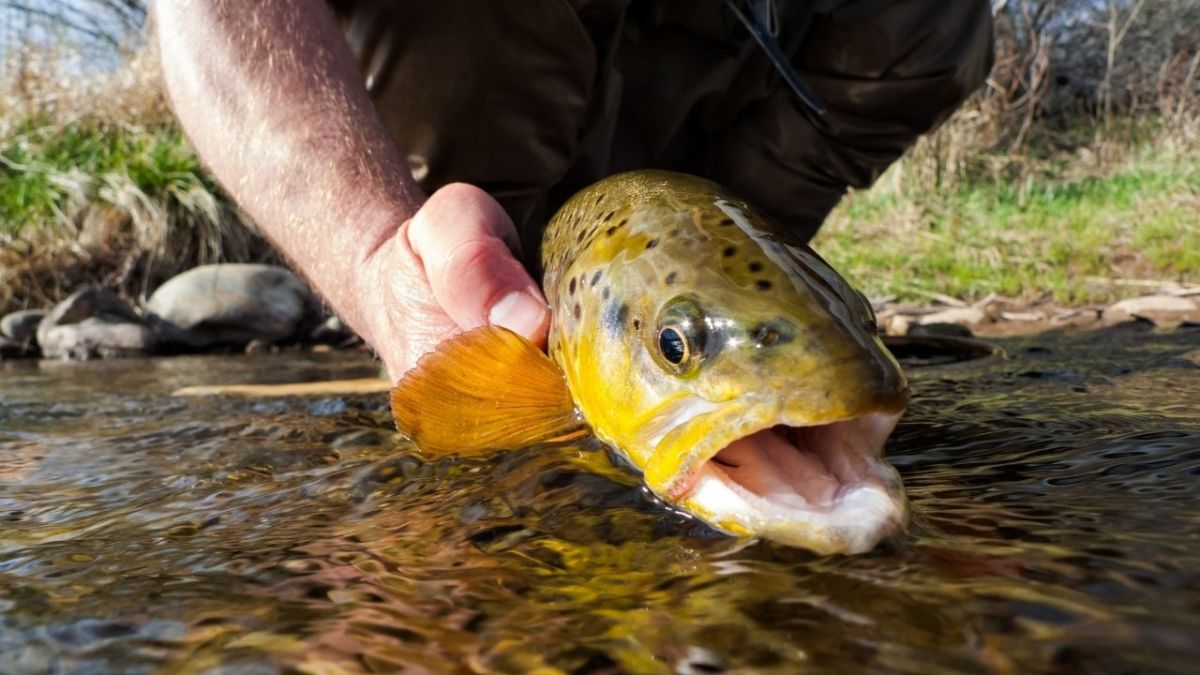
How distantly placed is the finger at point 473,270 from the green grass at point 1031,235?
14.2 ft

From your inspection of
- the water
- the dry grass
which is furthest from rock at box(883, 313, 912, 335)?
the dry grass

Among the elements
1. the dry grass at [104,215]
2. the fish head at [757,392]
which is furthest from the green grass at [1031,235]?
the dry grass at [104,215]

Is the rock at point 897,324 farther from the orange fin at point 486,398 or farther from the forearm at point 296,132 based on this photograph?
the orange fin at point 486,398

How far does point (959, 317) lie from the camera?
5031 mm

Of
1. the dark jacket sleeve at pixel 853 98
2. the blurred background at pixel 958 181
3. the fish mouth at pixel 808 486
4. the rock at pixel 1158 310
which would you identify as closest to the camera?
the fish mouth at pixel 808 486

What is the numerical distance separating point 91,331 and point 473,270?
6.10 metres

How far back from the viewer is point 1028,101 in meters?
9.75

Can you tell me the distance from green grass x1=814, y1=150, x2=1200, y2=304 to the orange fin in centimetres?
435

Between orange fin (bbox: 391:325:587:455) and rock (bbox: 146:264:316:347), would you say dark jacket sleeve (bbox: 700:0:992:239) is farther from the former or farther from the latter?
rock (bbox: 146:264:316:347)

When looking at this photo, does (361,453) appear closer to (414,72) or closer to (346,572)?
(346,572)

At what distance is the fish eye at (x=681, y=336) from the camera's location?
1.27 metres

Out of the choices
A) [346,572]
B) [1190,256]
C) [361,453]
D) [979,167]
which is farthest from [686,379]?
[979,167]

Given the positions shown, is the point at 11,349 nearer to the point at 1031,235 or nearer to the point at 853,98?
the point at 853,98

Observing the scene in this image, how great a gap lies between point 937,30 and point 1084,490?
8.80 ft
